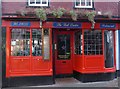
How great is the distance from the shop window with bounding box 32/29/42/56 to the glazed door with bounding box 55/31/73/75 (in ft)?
6.79

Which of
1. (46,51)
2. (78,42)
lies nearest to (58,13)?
(46,51)

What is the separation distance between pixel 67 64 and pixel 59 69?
0.47 m

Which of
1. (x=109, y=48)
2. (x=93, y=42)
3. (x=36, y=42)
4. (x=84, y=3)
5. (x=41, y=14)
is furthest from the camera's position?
(x=109, y=48)

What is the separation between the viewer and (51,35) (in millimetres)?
12023

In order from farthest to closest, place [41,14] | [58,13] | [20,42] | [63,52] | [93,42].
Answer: [63,52], [93,42], [20,42], [58,13], [41,14]

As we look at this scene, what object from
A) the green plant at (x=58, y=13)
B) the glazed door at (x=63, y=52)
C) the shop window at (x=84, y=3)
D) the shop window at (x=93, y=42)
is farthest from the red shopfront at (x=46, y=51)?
the shop window at (x=84, y=3)

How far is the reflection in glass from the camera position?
14.0 meters

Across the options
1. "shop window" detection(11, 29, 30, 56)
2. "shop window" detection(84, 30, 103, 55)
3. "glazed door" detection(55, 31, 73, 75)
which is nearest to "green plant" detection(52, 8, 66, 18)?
"shop window" detection(11, 29, 30, 56)

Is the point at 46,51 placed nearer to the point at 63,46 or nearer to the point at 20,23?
the point at 20,23

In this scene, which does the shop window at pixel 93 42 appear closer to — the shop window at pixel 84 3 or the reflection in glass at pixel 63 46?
the shop window at pixel 84 3

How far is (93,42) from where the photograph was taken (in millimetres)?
12641

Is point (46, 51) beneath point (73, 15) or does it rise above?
beneath

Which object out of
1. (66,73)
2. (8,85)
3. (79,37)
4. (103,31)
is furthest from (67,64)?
(8,85)

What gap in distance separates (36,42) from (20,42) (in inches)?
26.5
